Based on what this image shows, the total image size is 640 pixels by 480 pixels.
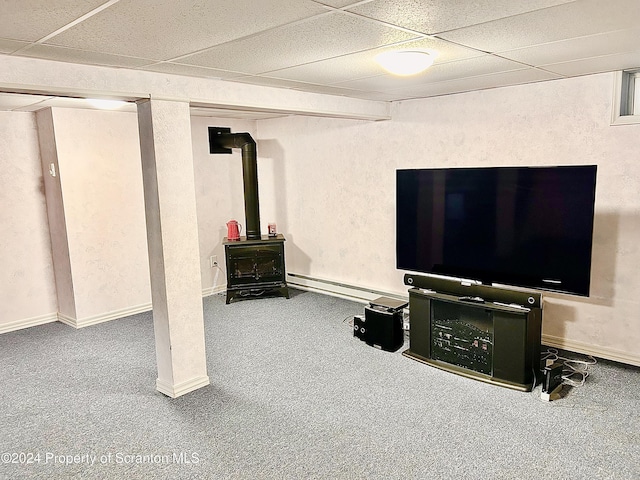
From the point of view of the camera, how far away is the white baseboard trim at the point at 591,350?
11.9ft

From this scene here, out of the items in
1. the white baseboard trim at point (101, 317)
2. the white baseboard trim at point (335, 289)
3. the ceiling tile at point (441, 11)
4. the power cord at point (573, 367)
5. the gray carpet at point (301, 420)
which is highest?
the ceiling tile at point (441, 11)

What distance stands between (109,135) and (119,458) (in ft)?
11.5

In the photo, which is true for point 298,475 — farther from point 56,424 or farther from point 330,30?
point 330,30

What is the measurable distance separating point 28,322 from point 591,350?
17.8 ft

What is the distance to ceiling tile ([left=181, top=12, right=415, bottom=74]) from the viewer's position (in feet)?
6.77

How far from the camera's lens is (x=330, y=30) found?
2.13m

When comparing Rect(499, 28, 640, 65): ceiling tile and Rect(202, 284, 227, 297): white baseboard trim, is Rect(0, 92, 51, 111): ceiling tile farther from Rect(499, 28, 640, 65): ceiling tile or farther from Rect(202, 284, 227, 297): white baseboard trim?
Rect(499, 28, 640, 65): ceiling tile

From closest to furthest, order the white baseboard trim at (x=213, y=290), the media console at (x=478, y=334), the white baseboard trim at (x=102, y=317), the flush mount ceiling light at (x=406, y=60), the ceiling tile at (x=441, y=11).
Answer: the ceiling tile at (x=441, y=11), the flush mount ceiling light at (x=406, y=60), the media console at (x=478, y=334), the white baseboard trim at (x=102, y=317), the white baseboard trim at (x=213, y=290)

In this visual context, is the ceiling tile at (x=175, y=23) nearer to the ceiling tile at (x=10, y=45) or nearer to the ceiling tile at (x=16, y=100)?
the ceiling tile at (x=10, y=45)

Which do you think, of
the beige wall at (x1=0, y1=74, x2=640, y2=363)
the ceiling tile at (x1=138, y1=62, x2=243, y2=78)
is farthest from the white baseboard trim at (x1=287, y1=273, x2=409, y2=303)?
the ceiling tile at (x1=138, y1=62, x2=243, y2=78)

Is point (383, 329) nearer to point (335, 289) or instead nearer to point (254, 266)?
point (335, 289)

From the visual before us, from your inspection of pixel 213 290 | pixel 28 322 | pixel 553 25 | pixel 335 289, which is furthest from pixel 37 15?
pixel 213 290

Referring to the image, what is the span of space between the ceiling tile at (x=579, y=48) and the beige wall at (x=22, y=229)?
4587 millimetres

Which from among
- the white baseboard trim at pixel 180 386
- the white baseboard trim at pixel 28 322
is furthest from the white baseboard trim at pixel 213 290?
the white baseboard trim at pixel 180 386
